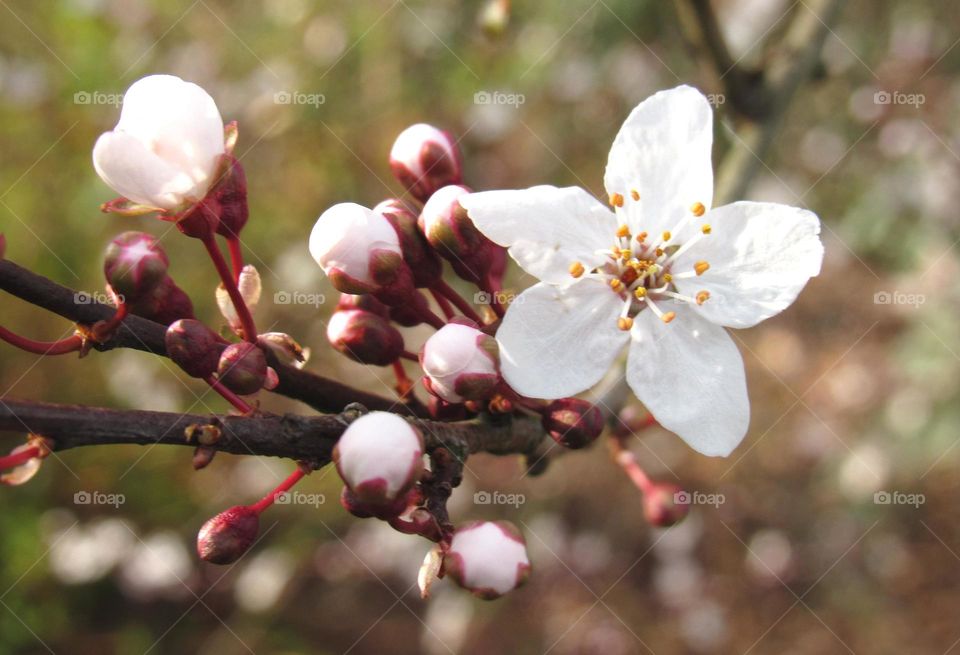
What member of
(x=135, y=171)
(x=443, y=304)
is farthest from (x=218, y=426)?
(x=443, y=304)

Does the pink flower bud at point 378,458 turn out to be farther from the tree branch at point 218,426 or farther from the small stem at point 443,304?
the small stem at point 443,304

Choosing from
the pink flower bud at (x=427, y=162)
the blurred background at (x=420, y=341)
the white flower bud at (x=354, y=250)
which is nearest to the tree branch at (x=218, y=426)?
the white flower bud at (x=354, y=250)

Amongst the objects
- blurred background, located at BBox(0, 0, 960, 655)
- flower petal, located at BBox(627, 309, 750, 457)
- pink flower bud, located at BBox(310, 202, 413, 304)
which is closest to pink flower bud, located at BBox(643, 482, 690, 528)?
flower petal, located at BBox(627, 309, 750, 457)

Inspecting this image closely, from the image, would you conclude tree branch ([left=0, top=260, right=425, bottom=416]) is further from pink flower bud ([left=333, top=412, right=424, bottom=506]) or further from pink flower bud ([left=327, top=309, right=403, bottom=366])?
pink flower bud ([left=333, top=412, right=424, bottom=506])

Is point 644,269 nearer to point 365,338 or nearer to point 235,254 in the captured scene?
point 365,338

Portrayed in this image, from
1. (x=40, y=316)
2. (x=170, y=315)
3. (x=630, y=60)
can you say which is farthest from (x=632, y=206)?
(x=40, y=316)

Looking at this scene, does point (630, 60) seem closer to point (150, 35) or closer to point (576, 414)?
point (150, 35)
